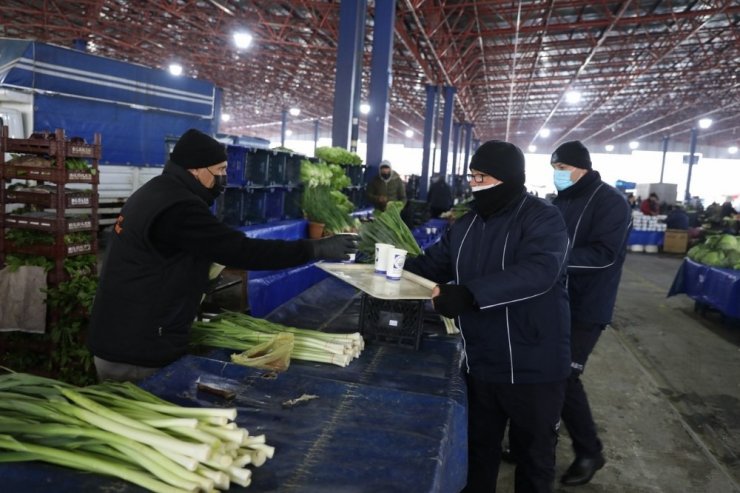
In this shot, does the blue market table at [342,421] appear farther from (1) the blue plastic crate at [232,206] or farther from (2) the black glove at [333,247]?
(1) the blue plastic crate at [232,206]

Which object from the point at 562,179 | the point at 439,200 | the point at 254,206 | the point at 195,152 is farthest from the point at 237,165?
→ the point at 439,200

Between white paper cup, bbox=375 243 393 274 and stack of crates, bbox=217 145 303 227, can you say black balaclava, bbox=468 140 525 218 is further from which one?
stack of crates, bbox=217 145 303 227

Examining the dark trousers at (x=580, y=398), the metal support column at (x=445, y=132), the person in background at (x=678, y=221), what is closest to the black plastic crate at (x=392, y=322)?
the dark trousers at (x=580, y=398)

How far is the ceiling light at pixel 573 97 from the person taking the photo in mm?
27875

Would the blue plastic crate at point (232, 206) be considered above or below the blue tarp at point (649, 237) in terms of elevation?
above

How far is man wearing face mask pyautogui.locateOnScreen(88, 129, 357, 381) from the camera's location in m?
2.26

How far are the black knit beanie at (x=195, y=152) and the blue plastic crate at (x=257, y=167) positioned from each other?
347cm

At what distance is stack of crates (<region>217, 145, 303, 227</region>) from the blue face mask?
3.44m

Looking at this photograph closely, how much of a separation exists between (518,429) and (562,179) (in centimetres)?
200

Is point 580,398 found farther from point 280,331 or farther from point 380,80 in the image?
point 380,80

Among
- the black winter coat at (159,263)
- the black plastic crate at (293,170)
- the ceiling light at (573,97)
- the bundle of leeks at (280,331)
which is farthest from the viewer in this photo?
the ceiling light at (573,97)

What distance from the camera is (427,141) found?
20578mm

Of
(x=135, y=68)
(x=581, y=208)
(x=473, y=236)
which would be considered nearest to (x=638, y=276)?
(x=581, y=208)

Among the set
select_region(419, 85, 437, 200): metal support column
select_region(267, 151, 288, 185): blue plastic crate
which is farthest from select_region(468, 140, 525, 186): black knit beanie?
select_region(419, 85, 437, 200): metal support column
